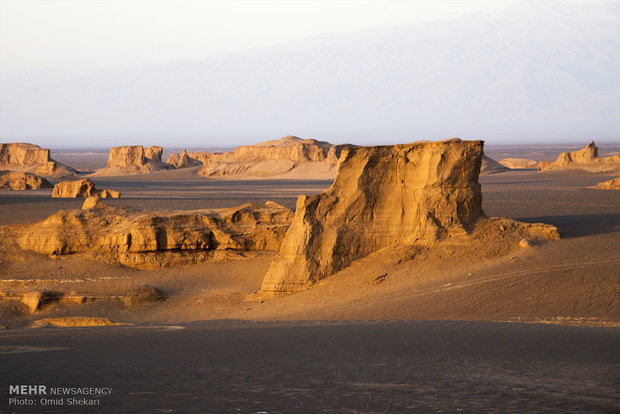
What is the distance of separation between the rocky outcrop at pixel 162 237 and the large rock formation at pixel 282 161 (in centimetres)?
5526

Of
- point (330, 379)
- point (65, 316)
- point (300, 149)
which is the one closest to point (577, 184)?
point (300, 149)

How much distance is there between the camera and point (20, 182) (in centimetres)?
5591

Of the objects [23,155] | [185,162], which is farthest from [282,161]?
[23,155]

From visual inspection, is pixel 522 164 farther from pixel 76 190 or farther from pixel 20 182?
pixel 76 190

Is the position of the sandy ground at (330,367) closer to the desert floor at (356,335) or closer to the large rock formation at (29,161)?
the desert floor at (356,335)

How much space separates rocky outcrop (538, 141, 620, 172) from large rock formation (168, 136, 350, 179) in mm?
23007

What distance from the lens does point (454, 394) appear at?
725 cm

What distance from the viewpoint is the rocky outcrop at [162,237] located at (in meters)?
18.2

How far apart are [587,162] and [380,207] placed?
179 ft

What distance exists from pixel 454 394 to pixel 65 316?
10.5 m

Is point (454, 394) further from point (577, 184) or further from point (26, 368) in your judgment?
point (577, 184)

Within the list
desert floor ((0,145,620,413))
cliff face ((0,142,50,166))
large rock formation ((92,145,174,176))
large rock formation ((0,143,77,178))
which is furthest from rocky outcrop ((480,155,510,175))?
cliff face ((0,142,50,166))

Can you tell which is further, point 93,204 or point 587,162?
point 587,162

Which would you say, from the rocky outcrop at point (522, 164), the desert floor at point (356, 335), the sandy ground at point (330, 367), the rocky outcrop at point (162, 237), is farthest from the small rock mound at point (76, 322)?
the rocky outcrop at point (522, 164)
